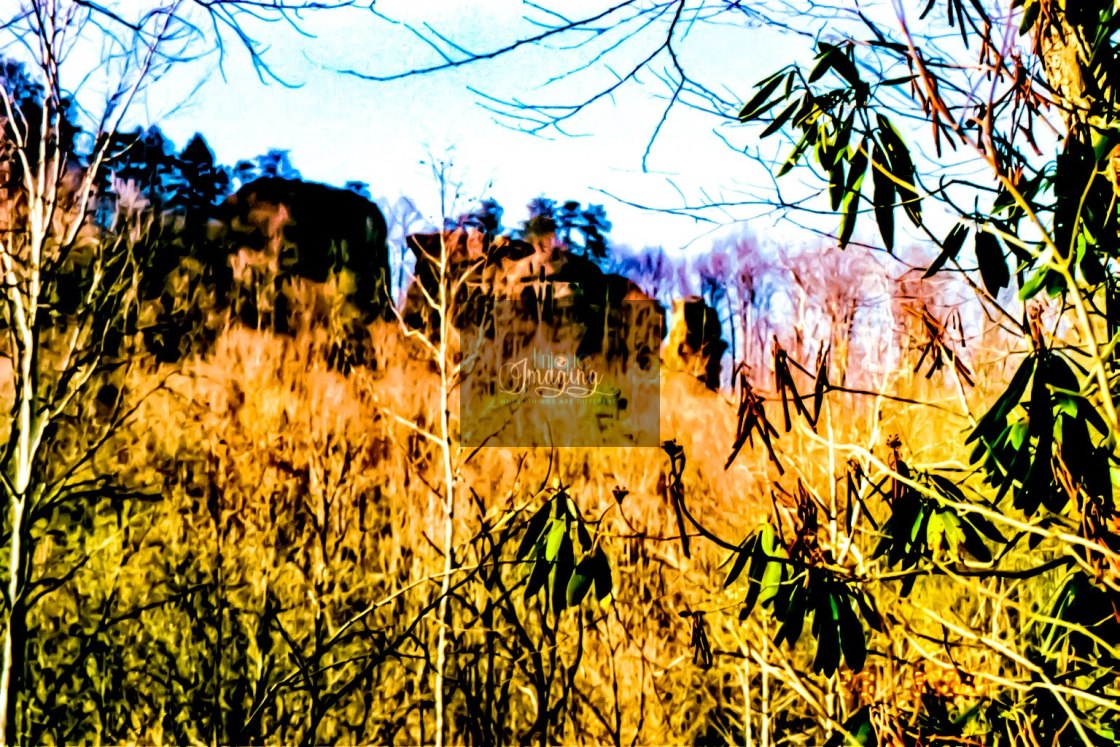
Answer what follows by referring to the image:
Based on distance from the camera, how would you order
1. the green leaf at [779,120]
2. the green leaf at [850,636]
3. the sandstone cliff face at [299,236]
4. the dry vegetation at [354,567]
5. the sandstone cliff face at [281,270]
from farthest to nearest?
the sandstone cliff face at [299,236] → the sandstone cliff face at [281,270] → the dry vegetation at [354,567] → the green leaf at [779,120] → the green leaf at [850,636]

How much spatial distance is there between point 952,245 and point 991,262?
0.19 ft

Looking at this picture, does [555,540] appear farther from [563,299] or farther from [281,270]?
[281,270]

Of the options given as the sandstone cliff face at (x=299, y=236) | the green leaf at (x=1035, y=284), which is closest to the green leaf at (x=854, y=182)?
the green leaf at (x=1035, y=284)

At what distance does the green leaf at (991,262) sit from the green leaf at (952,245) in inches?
1.0

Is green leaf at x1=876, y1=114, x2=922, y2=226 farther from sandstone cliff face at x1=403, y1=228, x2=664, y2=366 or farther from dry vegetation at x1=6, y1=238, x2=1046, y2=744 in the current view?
sandstone cliff face at x1=403, y1=228, x2=664, y2=366

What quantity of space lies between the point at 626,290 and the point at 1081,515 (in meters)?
3.25

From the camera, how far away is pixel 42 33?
7.52ft

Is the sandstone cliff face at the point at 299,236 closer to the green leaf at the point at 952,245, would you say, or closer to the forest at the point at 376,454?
the forest at the point at 376,454

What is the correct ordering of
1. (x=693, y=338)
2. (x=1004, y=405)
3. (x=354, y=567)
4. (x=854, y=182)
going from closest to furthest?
(x=1004, y=405) → (x=854, y=182) → (x=693, y=338) → (x=354, y=567)

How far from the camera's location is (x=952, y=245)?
1125mm

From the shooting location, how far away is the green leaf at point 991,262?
3.72ft

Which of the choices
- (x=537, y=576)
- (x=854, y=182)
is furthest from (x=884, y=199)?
(x=537, y=576)

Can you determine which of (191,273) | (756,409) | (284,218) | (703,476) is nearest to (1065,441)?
(756,409)

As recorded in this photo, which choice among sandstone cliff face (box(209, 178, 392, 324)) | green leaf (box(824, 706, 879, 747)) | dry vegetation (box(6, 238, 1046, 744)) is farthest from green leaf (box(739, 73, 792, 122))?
sandstone cliff face (box(209, 178, 392, 324))
